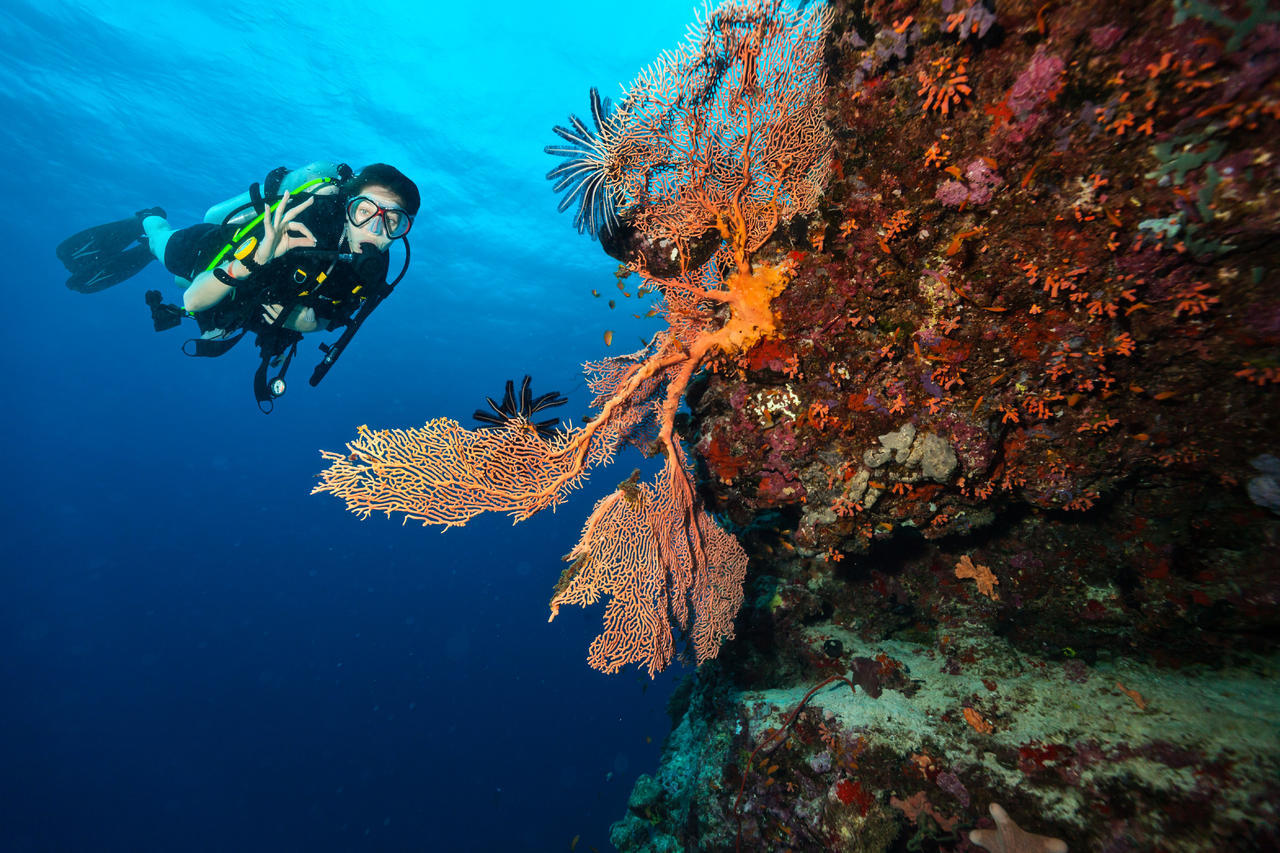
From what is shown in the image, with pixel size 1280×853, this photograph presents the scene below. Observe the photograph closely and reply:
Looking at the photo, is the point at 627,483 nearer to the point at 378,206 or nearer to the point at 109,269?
the point at 378,206

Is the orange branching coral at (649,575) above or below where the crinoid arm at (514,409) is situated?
below

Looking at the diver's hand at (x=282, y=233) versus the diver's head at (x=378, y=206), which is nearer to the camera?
the diver's hand at (x=282, y=233)

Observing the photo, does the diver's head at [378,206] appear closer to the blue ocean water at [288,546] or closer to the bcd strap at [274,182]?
the bcd strap at [274,182]

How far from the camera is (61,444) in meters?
54.8

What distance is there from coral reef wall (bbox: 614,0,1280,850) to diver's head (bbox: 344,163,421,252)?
4737 millimetres

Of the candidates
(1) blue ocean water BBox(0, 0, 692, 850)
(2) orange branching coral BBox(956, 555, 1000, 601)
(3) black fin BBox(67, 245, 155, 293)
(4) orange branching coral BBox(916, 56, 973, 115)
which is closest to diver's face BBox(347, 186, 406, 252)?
(4) orange branching coral BBox(916, 56, 973, 115)

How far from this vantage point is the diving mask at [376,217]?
575 centimetres

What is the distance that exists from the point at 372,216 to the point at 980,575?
837 centimetres

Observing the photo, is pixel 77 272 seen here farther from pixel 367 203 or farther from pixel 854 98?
pixel 854 98

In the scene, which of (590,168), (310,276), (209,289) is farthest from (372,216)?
(590,168)

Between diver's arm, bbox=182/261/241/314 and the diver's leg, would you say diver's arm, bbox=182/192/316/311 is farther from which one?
the diver's leg

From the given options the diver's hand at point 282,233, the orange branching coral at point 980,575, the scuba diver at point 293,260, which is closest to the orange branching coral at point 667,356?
the orange branching coral at point 980,575

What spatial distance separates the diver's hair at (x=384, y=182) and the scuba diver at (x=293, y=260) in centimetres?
1

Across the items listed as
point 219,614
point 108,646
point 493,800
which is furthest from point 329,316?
point 108,646
